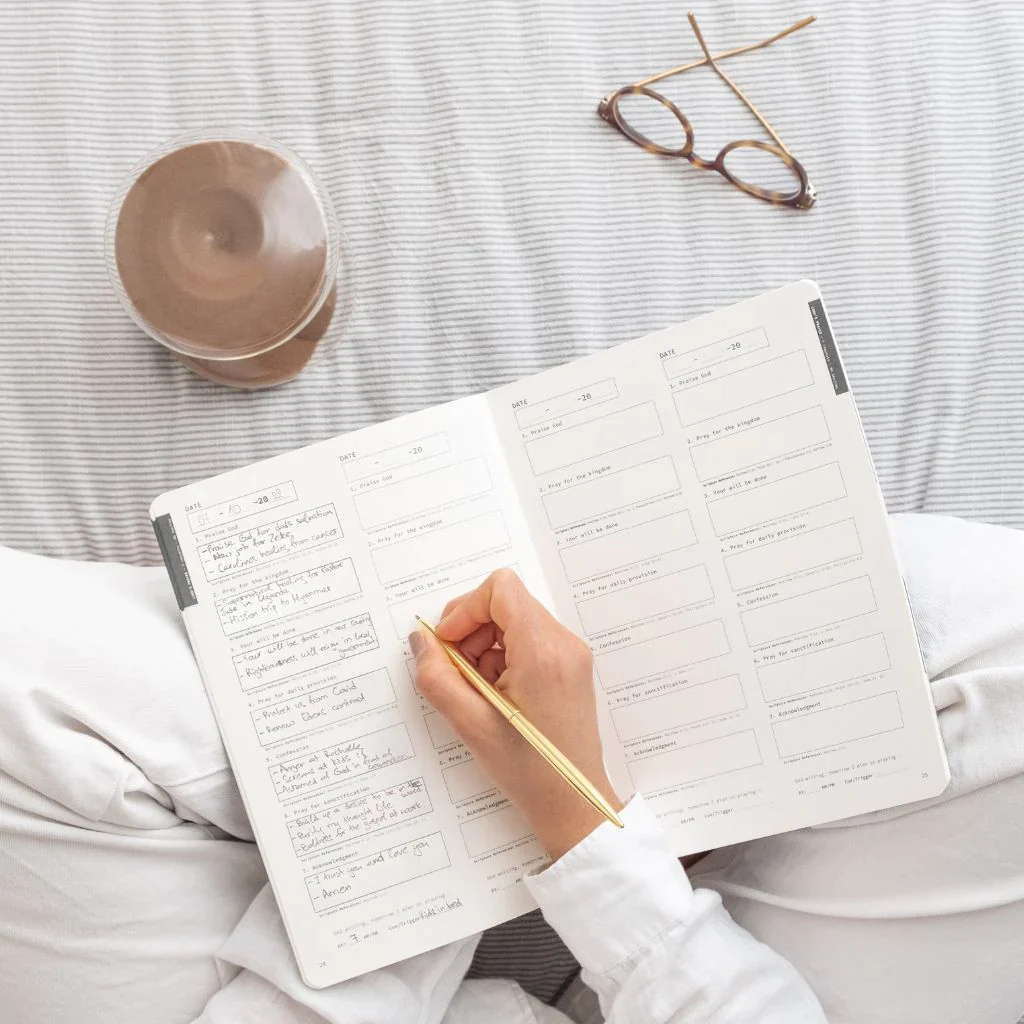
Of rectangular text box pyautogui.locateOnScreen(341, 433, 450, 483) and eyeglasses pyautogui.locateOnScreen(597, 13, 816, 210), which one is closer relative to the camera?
rectangular text box pyautogui.locateOnScreen(341, 433, 450, 483)

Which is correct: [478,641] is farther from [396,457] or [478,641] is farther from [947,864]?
[947,864]

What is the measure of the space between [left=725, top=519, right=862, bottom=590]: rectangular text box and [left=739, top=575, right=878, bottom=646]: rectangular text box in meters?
0.02

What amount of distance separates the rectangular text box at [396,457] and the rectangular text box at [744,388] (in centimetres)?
16

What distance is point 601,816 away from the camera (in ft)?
1.83

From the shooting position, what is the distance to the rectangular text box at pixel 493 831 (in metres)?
0.59

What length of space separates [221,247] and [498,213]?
223 mm

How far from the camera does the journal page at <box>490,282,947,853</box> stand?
0.58m

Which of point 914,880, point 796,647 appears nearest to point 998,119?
point 796,647

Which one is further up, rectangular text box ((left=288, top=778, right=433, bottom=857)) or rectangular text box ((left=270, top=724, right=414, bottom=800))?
rectangular text box ((left=270, top=724, right=414, bottom=800))

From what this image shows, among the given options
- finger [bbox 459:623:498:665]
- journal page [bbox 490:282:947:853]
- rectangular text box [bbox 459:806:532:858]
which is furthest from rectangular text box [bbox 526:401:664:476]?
rectangular text box [bbox 459:806:532:858]

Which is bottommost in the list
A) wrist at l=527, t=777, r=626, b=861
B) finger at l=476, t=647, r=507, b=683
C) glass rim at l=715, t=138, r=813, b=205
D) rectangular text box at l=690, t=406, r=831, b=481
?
wrist at l=527, t=777, r=626, b=861

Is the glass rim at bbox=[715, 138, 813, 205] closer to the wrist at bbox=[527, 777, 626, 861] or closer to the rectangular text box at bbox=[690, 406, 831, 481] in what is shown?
the rectangular text box at bbox=[690, 406, 831, 481]

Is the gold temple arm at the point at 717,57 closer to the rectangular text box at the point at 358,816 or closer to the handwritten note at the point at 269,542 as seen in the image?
the handwritten note at the point at 269,542

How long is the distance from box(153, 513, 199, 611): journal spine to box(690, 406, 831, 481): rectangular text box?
0.33m
